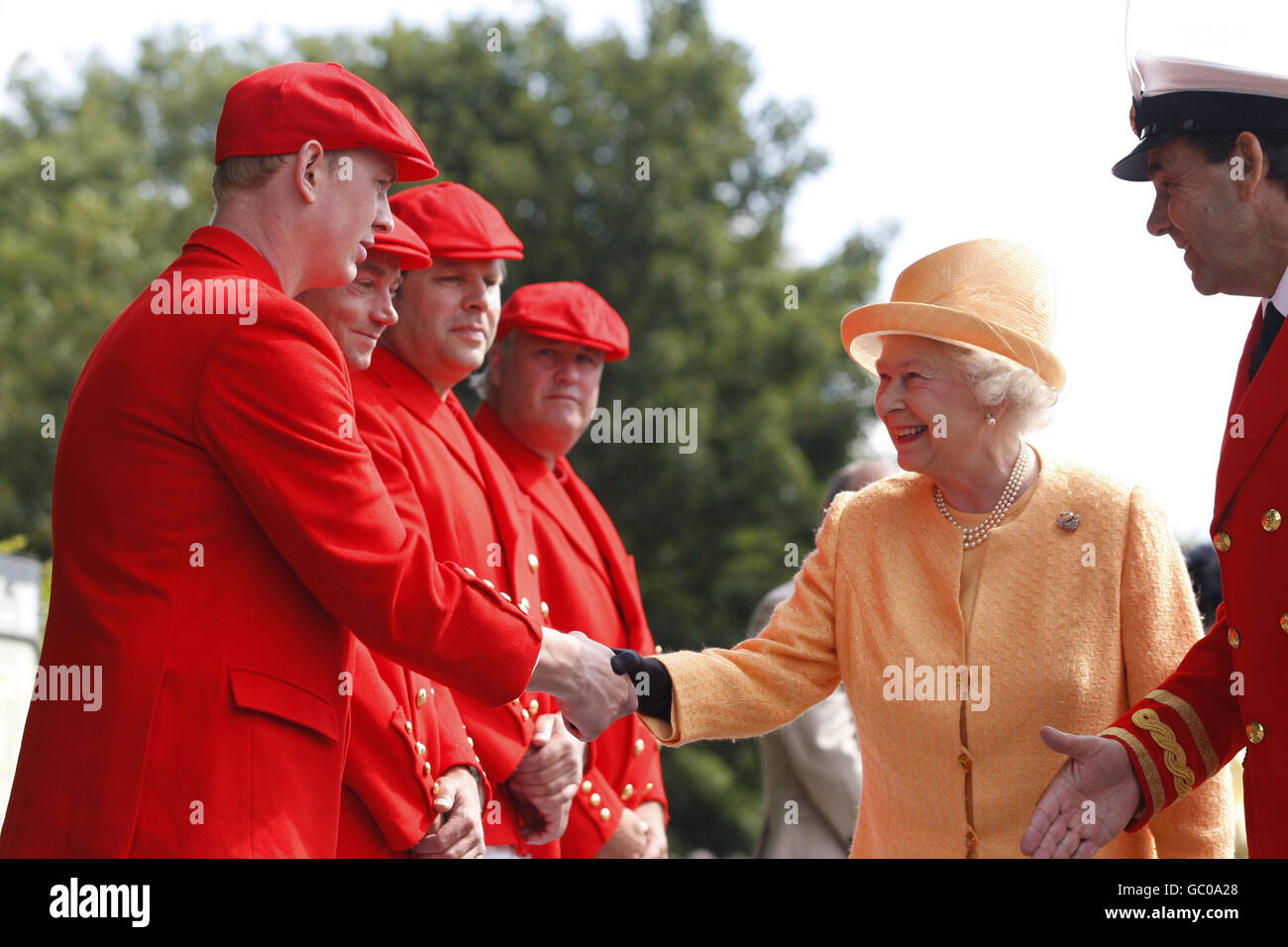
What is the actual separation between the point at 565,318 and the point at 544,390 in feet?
0.90

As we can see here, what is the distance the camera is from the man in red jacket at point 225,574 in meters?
2.48

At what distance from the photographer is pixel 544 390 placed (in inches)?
197

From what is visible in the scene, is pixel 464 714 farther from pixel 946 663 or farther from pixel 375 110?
pixel 375 110

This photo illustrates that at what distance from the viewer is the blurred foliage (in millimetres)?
15977

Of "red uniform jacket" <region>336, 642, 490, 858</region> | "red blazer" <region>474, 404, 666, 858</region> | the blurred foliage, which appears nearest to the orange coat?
"red uniform jacket" <region>336, 642, 490, 858</region>

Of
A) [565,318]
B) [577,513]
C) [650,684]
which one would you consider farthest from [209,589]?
[565,318]

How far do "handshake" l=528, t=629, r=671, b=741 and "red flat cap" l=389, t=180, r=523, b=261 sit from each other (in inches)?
60.0

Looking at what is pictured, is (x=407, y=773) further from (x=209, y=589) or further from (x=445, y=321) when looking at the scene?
(x=445, y=321)

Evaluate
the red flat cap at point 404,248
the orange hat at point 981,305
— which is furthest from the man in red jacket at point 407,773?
the orange hat at point 981,305

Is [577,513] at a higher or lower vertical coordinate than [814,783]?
higher

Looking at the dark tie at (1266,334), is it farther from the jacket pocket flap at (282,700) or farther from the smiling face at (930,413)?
the jacket pocket flap at (282,700)

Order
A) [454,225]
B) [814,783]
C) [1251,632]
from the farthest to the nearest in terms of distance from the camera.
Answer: [814,783] → [454,225] → [1251,632]

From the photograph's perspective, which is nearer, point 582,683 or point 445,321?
point 582,683
